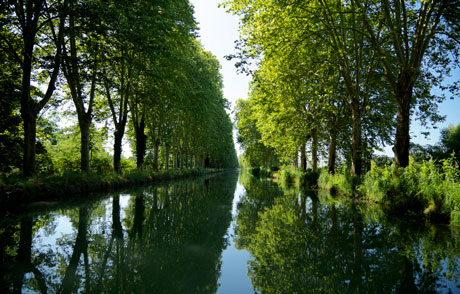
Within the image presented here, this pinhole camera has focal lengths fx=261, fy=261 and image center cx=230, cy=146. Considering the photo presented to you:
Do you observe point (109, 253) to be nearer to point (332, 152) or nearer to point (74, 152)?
point (332, 152)

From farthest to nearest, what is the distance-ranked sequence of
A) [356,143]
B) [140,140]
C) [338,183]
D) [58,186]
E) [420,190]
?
[140,140]
[338,183]
[356,143]
[58,186]
[420,190]

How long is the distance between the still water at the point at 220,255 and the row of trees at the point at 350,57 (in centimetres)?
604

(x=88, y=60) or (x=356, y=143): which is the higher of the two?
(x=88, y=60)

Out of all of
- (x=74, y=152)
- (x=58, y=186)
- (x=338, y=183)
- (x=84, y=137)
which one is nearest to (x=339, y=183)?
(x=338, y=183)

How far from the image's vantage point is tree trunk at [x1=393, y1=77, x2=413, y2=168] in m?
9.91

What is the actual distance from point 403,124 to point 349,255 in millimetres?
7502

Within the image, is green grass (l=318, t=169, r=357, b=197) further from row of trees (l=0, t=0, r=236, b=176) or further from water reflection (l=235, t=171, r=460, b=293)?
row of trees (l=0, t=0, r=236, b=176)

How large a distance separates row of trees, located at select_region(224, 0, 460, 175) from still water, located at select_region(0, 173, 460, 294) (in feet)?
19.8

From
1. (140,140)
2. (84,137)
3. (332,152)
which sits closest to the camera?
(84,137)

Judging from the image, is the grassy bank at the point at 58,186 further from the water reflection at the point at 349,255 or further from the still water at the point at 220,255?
the water reflection at the point at 349,255

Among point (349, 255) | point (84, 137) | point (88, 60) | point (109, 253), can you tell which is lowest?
point (349, 255)

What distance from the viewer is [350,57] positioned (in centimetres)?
1557

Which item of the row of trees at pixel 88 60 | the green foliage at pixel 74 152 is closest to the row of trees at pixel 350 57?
the row of trees at pixel 88 60

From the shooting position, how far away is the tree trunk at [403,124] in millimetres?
9906
